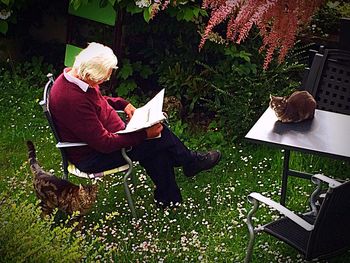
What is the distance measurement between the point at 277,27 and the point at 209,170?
3.08m

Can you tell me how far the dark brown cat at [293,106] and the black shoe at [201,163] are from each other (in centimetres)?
89

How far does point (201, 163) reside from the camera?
492 centimetres

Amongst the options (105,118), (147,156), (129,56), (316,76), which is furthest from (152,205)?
(129,56)

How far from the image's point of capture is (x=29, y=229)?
3369 mm

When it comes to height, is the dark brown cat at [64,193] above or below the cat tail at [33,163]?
below

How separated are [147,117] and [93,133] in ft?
1.43

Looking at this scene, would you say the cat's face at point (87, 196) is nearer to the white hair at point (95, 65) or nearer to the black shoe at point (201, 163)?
the white hair at point (95, 65)

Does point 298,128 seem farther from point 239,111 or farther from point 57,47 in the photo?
point 57,47

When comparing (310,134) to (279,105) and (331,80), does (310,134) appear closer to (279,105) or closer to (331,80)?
(279,105)

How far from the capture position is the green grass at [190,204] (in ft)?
14.1

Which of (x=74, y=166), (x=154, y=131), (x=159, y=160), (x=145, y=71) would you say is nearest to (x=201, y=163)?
(x=159, y=160)

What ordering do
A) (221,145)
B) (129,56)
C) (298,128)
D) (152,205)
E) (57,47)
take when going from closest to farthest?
(298,128)
(152,205)
(221,145)
(129,56)
(57,47)

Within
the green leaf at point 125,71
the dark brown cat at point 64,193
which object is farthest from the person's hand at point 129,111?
the green leaf at point 125,71

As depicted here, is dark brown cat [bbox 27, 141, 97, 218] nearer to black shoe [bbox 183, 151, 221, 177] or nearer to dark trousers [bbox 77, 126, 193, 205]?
dark trousers [bbox 77, 126, 193, 205]
